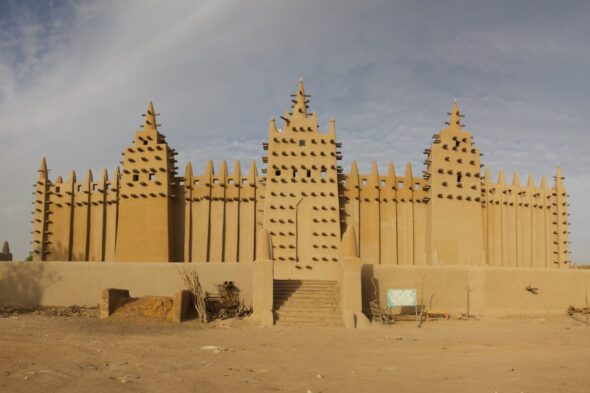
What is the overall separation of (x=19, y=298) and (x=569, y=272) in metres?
19.4

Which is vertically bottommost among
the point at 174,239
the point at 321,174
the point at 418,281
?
the point at 418,281

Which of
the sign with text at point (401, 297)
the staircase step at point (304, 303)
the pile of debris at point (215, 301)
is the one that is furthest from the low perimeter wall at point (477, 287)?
the pile of debris at point (215, 301)

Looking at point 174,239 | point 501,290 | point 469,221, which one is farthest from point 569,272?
point 174,239

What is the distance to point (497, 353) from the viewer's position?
492 inches

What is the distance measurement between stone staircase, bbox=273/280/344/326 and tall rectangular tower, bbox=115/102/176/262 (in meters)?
6.53

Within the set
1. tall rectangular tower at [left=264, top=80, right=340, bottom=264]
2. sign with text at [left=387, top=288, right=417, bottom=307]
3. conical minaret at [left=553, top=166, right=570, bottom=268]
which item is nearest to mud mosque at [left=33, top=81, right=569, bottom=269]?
tall rectangular tower at [left=264, top=80, right=340, bottom=264]

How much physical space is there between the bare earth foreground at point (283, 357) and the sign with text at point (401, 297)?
1057 mm

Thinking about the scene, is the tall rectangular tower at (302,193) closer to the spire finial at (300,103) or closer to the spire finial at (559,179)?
the spire finial at (300,103)

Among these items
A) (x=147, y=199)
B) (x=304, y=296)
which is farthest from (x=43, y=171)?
(x=304, y=296)

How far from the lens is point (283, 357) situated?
38.2ft

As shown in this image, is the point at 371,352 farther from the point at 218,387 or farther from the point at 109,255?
the point at 109,255

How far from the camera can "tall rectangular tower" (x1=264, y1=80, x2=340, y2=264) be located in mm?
23703

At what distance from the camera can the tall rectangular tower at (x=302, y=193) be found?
A: 2370 centimetres

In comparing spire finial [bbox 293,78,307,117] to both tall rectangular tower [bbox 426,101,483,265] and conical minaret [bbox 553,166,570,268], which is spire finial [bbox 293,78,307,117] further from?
conical minaret [bbox 553,166,570,268]
